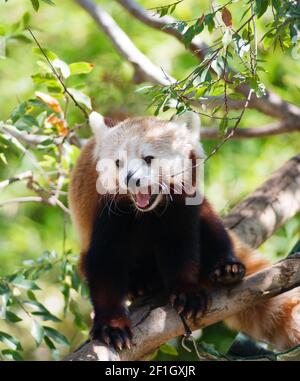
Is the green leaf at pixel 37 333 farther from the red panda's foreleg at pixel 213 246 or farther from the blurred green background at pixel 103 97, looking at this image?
the blurred green background at pixel 103 97

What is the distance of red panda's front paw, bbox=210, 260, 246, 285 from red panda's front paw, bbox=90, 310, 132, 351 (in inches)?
21.7

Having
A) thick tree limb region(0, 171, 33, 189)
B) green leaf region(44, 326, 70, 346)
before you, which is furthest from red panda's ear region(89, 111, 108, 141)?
green leaf region(44, 326, 70, 346)

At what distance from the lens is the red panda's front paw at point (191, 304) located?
3723mm

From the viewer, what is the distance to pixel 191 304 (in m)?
3.73

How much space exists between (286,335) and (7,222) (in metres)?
4.90

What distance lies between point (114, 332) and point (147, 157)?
35.4 inches

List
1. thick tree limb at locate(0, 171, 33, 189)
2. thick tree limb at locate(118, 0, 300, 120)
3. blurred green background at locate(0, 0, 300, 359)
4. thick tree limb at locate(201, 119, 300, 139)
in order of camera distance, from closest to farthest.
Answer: thick tree limb at locate(0, 171, 33, 189) → thick tree limb at locate(118, 0, 300, 120) → thick tree limb at locate(201, 119, 300, 139) → blurred green background at locate(0, 0, 300, 359)

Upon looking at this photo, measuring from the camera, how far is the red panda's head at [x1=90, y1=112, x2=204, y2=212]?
3766mm

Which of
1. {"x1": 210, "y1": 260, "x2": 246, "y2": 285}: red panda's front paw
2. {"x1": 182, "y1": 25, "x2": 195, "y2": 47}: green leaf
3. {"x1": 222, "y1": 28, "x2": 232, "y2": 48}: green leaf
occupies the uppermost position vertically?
{"x1": 222, "y1": 28, "x2": 232, "y2": 48}: green leaf

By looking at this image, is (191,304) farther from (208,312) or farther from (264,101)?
(264,101)

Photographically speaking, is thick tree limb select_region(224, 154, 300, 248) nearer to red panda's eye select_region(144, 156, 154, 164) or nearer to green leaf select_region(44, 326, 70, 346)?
red panda's eye select_region(144, 156, 154, 164)

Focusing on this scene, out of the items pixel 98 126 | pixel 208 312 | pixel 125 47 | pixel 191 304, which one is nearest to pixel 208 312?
pixel 208 312
